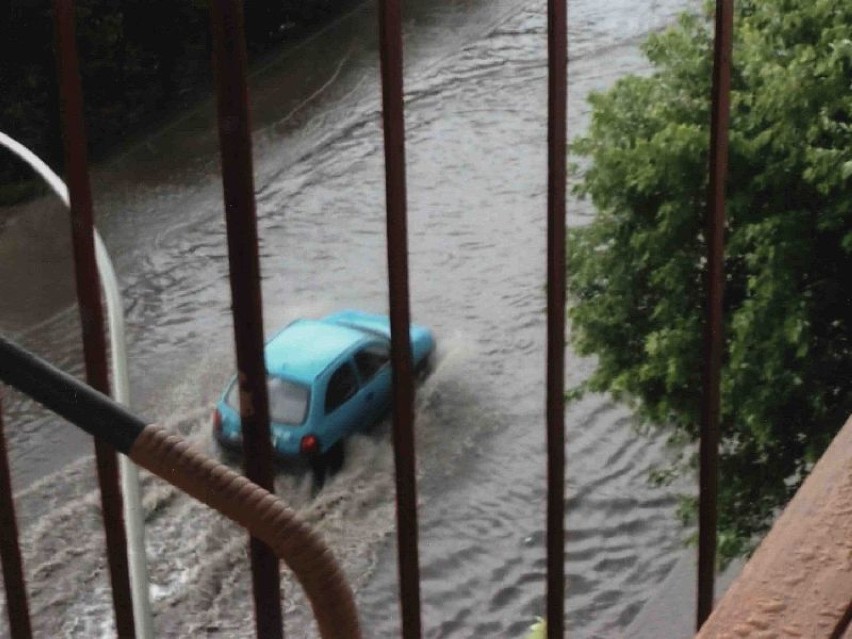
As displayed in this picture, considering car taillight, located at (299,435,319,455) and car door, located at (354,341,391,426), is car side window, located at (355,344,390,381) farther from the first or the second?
car taillight, located at (299,435,319,455)

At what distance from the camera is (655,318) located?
179 inches

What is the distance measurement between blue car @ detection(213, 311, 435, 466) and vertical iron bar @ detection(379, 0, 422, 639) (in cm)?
677

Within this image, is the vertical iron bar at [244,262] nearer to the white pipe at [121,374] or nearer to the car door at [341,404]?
the white pipe at [121,374]

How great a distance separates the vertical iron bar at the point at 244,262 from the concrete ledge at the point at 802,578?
22 cm

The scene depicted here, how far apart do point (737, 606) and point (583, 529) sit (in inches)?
286

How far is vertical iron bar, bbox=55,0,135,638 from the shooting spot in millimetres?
598

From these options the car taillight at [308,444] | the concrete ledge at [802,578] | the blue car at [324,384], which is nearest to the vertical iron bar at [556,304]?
the concrete ledge at [802,578]

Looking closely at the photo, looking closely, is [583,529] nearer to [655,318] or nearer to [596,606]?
[596,606]

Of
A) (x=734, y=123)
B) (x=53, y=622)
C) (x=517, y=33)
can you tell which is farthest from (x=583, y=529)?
Answer: (x=517, y=33)

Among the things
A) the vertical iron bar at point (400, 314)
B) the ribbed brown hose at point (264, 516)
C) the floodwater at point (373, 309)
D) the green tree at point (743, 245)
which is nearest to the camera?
the ribbed brown hose at point (264, 516)


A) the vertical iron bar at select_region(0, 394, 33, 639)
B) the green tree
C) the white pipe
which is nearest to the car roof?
the green tree

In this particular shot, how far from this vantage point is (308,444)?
7.70m

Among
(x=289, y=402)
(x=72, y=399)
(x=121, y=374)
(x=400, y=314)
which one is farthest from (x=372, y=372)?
(x=72, y=399)

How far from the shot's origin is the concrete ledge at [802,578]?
56cm
